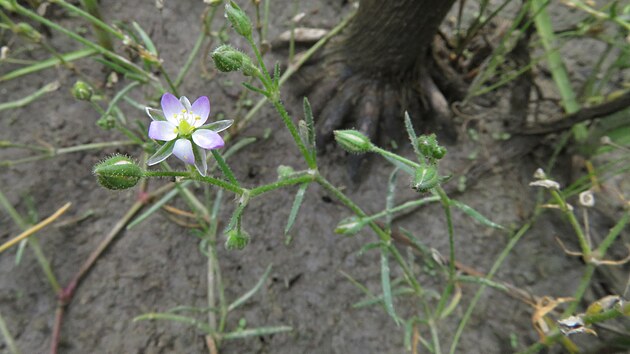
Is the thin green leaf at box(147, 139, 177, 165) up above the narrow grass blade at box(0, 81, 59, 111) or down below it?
above

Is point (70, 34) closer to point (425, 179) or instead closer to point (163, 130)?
point (163, 130)

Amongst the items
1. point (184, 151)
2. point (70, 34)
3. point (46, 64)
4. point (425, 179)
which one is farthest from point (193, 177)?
point (46, 64)

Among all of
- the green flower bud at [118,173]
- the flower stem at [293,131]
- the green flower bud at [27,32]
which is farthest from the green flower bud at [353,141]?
the green flower bud at [27,32]

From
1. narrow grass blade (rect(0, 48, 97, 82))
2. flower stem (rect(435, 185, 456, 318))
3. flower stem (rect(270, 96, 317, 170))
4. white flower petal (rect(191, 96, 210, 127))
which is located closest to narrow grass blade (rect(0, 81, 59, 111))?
narrow grass blade (rect(0, 48, 97, 82))

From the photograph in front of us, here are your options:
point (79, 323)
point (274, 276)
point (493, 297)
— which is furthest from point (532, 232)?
point (79, 323)

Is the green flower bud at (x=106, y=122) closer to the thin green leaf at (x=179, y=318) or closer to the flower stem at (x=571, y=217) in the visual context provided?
the thin green leaf at (x=179, y=318)

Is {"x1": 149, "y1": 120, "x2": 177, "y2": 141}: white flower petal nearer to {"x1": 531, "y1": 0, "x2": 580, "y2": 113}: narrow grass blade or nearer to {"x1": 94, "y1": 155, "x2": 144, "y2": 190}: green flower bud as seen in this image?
{"x1": 94, "y1": 155, "x2": 144, "y2": 190}: green flower bud

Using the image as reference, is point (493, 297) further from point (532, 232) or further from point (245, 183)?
point (245, 183)
